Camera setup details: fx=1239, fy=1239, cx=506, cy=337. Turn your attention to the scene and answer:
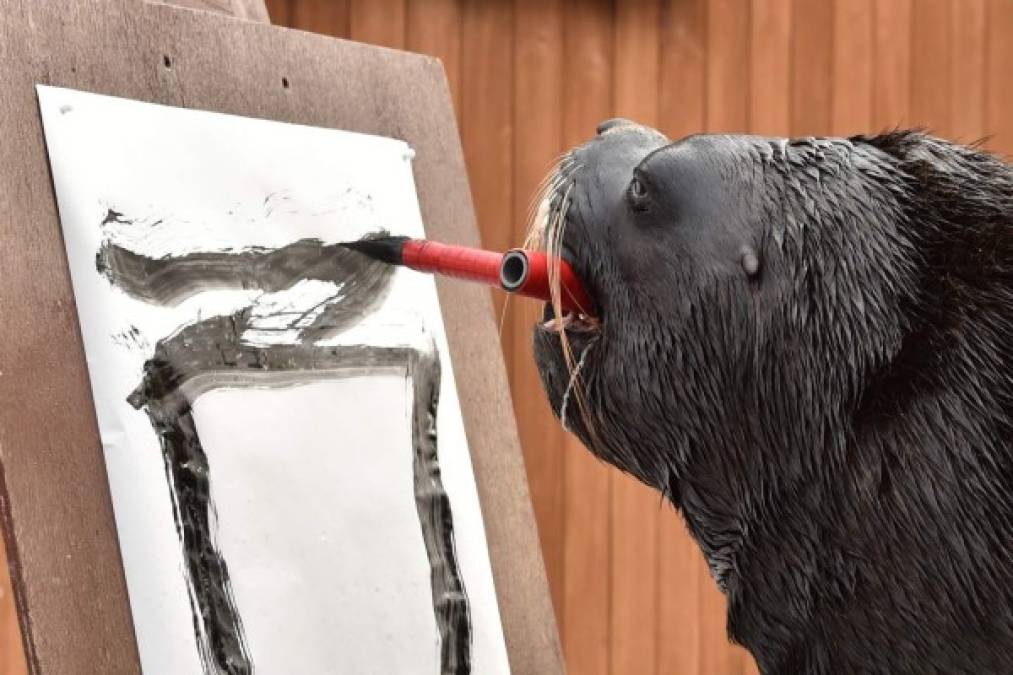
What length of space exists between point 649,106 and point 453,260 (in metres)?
1.17

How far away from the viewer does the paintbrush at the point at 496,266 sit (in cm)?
98

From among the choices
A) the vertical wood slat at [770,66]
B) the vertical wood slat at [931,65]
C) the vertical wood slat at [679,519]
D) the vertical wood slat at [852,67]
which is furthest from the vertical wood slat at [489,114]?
the vertical wood slat at [931,65]

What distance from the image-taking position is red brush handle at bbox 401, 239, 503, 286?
1.05m

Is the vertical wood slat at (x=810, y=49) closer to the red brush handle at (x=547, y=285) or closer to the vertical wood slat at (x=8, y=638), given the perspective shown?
the red brush handle at (x=547, y=285)

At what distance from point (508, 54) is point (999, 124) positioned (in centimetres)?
89

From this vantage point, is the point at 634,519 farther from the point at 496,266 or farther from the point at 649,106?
the point at 496,266

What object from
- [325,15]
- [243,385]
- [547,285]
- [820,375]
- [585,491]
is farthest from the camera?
[585,491]

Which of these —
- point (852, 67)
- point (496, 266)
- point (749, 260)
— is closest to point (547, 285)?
point (496, 266)

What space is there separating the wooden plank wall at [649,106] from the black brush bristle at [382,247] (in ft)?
2.89

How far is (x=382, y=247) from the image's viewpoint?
1.21m

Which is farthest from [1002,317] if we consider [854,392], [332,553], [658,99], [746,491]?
[658,99]

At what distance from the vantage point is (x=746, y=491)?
36.9 inches

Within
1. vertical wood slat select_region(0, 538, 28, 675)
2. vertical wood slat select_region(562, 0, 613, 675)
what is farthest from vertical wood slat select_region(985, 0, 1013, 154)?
vertical wood slat select_region(0, 538, 28, 675)

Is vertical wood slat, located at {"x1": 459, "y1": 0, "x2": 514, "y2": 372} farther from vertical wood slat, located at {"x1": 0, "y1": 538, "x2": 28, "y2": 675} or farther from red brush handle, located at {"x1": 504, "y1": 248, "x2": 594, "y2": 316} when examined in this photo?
red brush handle, located at {"x1": 504, "y1": 248, "x2": 594, "y2": 316}
